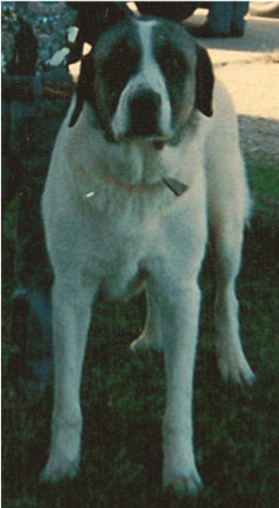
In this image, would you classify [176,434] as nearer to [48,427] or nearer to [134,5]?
[48,427]

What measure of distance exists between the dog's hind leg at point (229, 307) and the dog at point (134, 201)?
244mm

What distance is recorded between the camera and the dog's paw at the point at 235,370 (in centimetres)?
278

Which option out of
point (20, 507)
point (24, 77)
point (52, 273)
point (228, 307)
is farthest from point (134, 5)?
point (20, 507)

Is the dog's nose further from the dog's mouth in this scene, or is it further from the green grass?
the green grass

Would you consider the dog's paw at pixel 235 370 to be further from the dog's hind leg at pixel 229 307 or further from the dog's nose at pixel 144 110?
the dog's nose at pixel 144 110

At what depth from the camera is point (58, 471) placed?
2.43 m

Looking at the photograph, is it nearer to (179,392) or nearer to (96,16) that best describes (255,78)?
(96,16)

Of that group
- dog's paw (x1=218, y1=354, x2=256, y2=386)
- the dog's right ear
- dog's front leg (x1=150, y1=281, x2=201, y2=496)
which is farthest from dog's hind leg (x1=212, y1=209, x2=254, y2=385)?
the dog's right ear

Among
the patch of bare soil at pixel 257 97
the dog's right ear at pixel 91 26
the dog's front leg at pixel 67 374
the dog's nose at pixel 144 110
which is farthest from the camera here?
the patch of bare soil at pixel 257 97

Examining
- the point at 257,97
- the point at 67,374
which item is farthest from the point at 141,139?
the point at 257,97

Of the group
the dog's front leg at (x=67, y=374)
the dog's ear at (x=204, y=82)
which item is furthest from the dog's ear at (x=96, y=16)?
the dog's front leg at (x=67, y=374)

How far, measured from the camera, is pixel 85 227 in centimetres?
Result: 233

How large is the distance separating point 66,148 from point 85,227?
0.15m

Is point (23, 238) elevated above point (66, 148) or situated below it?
below
